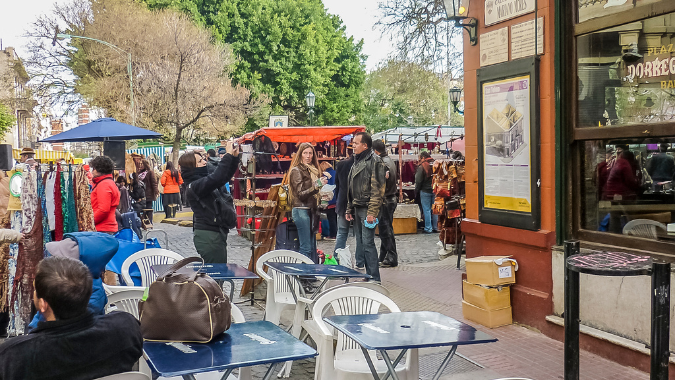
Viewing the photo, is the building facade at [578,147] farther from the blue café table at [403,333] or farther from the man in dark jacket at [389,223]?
the man in dark jacket at [389,223]

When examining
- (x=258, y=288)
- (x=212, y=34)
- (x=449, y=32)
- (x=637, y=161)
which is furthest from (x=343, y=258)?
(x=212, y=34)

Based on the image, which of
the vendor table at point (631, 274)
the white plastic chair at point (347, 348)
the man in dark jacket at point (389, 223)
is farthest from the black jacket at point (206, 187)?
the man in dark jacket at point (389, 223)

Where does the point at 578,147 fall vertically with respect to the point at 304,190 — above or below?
above

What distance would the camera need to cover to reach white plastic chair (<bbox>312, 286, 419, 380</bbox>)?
3.78m

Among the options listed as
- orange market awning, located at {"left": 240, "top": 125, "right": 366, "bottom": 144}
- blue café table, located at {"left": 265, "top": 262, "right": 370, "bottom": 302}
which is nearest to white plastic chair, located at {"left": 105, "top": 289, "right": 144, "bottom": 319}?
blue café table, located at {"left": 265, "top": 262, "right": 370, "bottom": 302}

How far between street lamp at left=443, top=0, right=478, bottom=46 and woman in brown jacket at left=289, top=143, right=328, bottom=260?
263 cm

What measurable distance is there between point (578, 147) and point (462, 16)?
198 cm

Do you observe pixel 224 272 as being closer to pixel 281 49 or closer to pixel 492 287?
pixel 492 287

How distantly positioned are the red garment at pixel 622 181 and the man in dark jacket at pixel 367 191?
3048 millimetres

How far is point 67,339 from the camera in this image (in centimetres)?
267

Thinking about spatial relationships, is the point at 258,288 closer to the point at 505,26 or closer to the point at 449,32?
the point at 505,26

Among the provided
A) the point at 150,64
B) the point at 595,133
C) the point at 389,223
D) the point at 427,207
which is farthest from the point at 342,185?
the point at 150,64

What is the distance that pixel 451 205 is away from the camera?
406 inches

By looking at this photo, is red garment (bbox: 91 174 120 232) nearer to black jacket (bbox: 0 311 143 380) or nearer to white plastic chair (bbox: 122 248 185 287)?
white plastic chair (bbox: 122 248 185 287)
